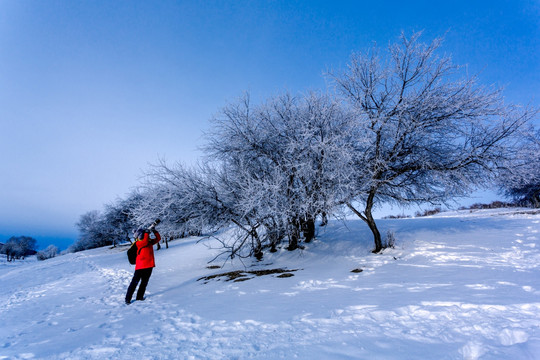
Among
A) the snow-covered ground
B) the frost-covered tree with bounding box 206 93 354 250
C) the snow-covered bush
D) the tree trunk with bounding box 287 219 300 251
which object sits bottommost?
the snow-covered bush

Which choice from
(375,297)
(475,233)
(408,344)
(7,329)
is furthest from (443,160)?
(7,329)

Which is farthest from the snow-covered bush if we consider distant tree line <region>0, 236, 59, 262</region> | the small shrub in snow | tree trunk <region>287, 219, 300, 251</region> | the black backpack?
the small shrub in snow

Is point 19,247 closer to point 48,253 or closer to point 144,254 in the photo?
point 48,253

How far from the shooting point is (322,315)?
354cm

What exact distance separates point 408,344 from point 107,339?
3.93m

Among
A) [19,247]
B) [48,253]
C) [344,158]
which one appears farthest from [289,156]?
[19,247]

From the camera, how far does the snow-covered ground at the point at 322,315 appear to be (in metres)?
2.57

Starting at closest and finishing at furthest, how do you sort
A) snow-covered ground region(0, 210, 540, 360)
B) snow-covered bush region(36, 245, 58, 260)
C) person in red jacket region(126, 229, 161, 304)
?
snow-covered ground region(0, 210, 540, 360), person in red jacket region(126, 229, 161, 304), snow-covered bush region(36, 245, 58, 260)

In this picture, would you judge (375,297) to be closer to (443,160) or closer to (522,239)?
(443,160)

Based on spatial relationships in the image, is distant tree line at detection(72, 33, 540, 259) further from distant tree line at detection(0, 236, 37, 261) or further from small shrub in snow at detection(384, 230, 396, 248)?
distant tree line at detection(0, 236, 37, 261)

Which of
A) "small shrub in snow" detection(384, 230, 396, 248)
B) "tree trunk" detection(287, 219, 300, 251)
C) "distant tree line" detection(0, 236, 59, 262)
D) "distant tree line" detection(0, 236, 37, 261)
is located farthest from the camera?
"distant tree line" detection(0, 236, 37, 261)

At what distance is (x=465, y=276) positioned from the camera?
16.7ft

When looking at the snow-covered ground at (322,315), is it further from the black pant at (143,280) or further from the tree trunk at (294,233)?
the tree trunk at (294,233)

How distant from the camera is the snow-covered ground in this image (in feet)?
8.44
